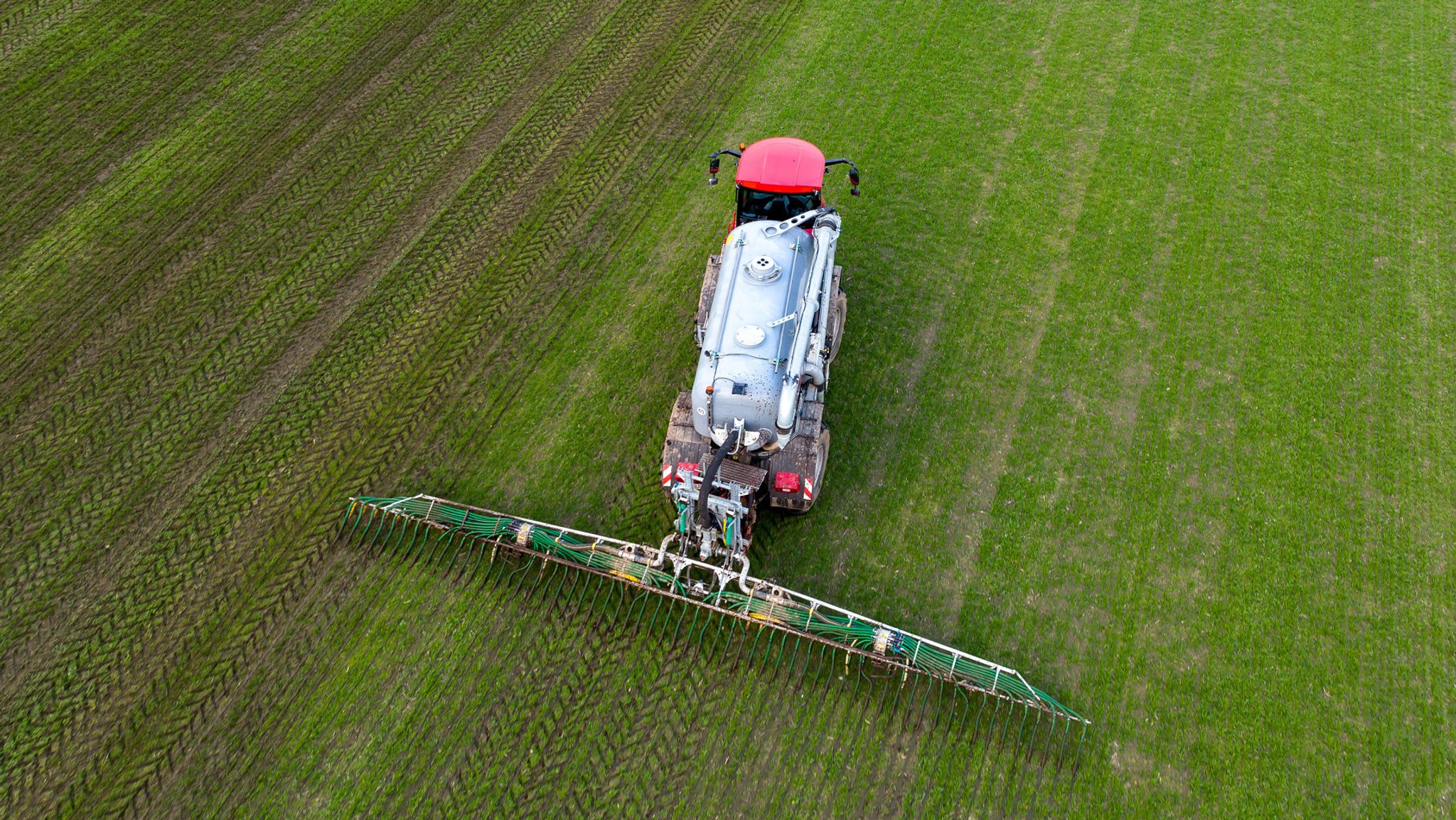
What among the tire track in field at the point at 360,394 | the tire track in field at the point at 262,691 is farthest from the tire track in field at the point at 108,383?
the tire track in field at the point at 262,691

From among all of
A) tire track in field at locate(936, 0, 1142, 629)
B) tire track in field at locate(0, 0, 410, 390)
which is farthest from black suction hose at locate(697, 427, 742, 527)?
tire track in field at locate(0, 0, 410, 390)

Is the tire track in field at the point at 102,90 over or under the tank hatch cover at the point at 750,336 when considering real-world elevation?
over

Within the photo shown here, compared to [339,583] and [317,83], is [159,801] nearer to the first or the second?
[339,583]

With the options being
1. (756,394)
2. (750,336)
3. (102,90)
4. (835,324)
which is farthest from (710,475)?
(102,90)

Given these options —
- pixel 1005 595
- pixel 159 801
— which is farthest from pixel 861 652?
pixel 159 801

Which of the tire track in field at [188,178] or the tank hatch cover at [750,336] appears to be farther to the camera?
the tire track in field at [188,178]

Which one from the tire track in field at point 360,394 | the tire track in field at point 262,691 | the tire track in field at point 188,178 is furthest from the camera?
the tire track in field at point 188,178

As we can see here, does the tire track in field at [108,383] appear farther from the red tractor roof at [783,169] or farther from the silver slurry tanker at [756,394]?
the red tractor roof at [783,169]
